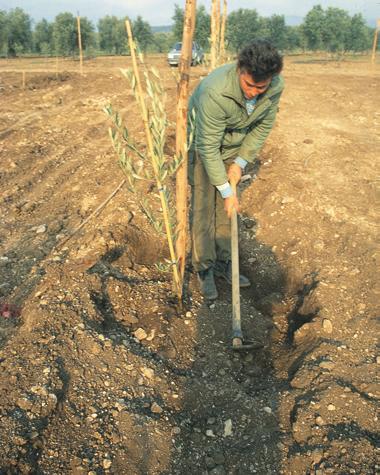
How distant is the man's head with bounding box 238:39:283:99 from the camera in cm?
261

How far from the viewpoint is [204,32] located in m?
29.6

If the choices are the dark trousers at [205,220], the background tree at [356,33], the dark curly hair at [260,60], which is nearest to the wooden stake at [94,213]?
the dark trousers at [205,220]

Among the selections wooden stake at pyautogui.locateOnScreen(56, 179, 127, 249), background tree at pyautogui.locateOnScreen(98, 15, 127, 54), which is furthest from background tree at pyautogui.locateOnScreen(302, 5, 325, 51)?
wooden stake at pyautogui.locateOnScreen(56, 179, 127, 249)

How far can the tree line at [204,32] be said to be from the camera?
1188 inches

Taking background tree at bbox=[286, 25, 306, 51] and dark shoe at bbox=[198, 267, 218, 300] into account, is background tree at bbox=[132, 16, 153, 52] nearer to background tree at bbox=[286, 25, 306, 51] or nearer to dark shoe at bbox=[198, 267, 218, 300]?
background tree at bbox=[286, 25, 306, 51]

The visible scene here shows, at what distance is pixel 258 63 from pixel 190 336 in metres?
2.07

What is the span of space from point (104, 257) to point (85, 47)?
31.4 meters

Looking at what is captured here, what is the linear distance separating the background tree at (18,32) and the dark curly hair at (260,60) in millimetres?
33305

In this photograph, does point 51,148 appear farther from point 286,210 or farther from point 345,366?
point 345,366

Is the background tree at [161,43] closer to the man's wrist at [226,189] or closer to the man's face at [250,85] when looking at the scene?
the man's wrist at [226,189]

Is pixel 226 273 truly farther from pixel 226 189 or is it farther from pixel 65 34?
pixel 65 34

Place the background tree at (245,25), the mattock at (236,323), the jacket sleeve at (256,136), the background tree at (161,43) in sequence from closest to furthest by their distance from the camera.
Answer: the mattock at (236,323), the jacket sleeve at (256,136), the background tree at (245,25), the background tree at (161,43)

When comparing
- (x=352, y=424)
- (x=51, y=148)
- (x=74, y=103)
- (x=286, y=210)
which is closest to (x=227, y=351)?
(x=352, y=424)

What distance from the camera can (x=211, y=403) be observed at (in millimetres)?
2855
